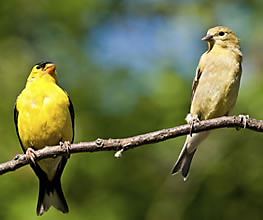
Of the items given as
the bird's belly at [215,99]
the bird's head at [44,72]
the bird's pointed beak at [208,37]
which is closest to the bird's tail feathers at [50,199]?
the bird's head at [44,72]

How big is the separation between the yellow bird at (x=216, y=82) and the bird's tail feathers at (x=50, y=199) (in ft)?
4.06

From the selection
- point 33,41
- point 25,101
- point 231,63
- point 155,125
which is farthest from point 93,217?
point 33,41

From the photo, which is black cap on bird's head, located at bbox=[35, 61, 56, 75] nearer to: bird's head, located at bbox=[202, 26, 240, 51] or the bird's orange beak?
the bird's orange beak

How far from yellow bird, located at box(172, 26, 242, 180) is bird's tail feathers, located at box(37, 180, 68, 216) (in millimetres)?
1236

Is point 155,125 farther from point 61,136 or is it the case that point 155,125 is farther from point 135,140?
point 135,140

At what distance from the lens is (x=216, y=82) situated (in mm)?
5312

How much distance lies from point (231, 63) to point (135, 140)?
172cm

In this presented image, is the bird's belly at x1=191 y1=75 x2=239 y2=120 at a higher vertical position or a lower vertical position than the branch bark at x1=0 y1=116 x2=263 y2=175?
higher

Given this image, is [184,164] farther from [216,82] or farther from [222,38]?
[222,38]

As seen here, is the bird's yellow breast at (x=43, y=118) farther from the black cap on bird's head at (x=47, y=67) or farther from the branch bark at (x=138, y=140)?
the branch bark at (x=138, y=140)

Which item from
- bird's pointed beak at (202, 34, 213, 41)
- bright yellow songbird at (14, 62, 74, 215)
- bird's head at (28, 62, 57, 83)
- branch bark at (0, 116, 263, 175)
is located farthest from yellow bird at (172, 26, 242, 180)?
bird's head at (28, 62, 57, 83)

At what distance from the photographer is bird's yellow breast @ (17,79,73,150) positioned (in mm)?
5184

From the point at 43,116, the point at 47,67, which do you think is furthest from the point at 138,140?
the point at 47,67

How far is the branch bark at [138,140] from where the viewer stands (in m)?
4.09
